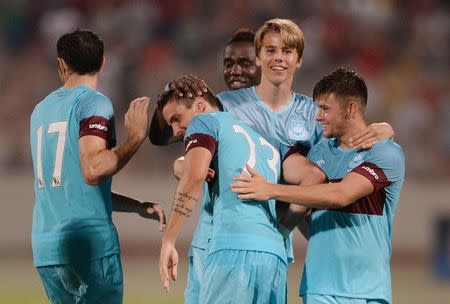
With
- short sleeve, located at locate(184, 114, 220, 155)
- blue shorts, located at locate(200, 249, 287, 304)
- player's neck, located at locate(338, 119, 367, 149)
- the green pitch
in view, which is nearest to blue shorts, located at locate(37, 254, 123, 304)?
blue shorts, located at locate(200, 249, 287, 304)

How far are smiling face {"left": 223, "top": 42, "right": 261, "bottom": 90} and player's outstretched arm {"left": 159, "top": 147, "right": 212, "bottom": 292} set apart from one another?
2.38 m

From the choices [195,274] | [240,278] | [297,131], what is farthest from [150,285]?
[240,278]

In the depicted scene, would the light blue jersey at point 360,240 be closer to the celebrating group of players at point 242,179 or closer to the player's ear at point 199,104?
the celebrating group of players at point 242,179

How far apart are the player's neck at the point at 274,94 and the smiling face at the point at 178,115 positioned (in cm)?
51

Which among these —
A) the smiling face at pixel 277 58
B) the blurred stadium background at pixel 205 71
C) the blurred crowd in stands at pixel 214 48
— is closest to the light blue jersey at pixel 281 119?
the smiling face at pixel 277 58

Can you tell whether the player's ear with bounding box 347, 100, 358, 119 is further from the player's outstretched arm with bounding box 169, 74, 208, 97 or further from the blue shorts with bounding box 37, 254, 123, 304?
the blue shorts with bounding box 37, 254, 123, 304

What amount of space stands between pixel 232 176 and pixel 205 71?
1302 centimetres

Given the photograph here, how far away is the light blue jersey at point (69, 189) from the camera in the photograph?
6887mm

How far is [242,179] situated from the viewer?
614 cm

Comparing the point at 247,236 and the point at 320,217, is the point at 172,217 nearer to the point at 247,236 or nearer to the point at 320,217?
the point at 247,236

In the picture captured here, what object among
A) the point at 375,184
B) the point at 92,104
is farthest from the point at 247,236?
the point at 92,104

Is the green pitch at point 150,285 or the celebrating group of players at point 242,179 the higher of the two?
the celebrating group of players at point 242,179

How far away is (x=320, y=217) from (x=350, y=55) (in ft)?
43.8

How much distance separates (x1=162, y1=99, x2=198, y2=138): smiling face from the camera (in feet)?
22.2
